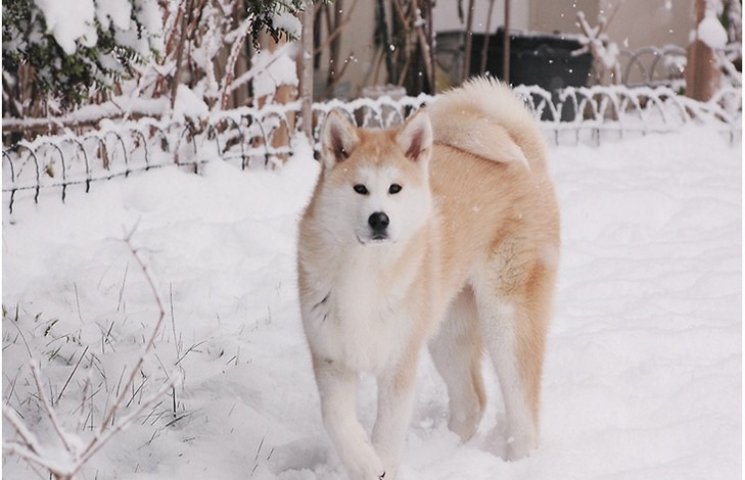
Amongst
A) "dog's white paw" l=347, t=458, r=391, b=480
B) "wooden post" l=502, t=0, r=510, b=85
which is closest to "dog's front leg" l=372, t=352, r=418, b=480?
"dog's white paw" l=347, t=458, r=391, b=480

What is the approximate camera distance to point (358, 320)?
306 cm

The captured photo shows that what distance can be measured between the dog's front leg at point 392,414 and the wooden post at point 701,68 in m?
7.75

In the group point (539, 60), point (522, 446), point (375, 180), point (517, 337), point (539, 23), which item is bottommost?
point (522, 446)

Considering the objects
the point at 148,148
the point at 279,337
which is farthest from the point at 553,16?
the point at 279,337

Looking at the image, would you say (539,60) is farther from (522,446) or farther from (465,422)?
(522,446)

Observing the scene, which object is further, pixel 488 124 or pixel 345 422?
pixel 488 124

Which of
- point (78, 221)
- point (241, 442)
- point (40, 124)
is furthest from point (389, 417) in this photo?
point (40, 124)

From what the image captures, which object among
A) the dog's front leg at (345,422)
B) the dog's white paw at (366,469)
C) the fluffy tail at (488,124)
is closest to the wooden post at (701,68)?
the fluffy tail at (488,124)

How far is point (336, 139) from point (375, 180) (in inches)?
9.7

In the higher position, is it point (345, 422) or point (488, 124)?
point (488, 124)

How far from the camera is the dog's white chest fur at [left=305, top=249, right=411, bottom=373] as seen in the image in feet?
10.0

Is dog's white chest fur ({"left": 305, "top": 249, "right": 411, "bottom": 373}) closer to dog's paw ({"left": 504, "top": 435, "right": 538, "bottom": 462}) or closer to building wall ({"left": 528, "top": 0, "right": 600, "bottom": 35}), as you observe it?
dog's paw ({"left": 504, "top": 435, "right": 538, "bottom": 462})

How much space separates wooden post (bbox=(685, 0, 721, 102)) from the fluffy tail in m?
6.67

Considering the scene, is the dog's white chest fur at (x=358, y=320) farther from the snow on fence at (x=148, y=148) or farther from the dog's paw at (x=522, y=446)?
the snow on fence at (x=148, y=148)
